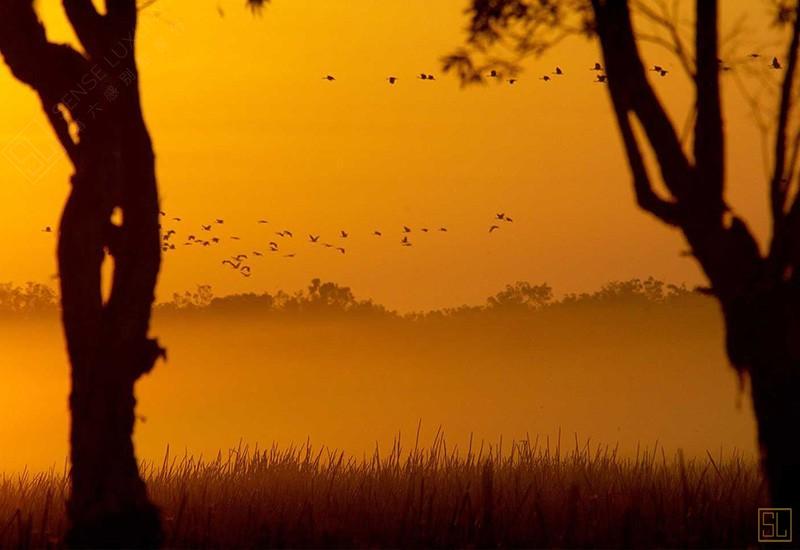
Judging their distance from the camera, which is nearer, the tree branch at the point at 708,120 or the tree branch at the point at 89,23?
the tree branch at the point at 708,120

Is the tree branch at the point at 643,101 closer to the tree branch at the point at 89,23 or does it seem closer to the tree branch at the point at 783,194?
the tree branch at the point at 783,194

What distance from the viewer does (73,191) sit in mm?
11703

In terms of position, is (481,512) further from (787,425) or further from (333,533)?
(787,425)

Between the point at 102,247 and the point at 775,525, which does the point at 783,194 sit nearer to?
the point at 775,525

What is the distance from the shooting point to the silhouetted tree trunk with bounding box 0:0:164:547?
11570mm

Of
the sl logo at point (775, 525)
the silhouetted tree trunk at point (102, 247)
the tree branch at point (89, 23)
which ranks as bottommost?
the sl logo at point (775, 525)

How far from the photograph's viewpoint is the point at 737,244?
449 inches

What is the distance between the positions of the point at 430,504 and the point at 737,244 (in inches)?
156

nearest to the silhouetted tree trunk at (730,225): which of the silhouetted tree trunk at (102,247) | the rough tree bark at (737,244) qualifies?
the rough tree bark at (737,244)

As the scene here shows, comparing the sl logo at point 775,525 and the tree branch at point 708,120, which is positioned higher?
the tree branch at point 708,120

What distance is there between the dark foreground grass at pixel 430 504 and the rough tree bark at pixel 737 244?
45.7 inches

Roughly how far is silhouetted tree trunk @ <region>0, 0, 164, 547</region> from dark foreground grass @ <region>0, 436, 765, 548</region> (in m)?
0.67

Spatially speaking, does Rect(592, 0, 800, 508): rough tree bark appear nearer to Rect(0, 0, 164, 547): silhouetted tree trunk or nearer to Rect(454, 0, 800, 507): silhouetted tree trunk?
Rect(454, 0, 800, 507): silhouetted tree trunk

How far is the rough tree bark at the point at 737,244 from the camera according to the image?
11.3 metres
